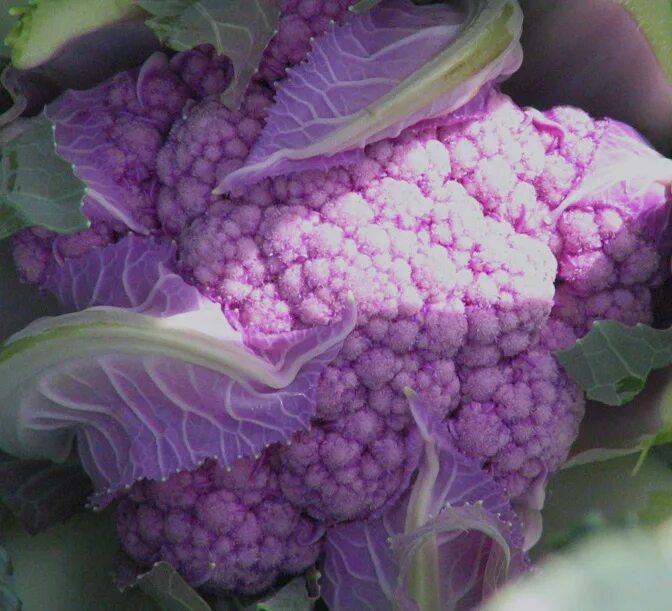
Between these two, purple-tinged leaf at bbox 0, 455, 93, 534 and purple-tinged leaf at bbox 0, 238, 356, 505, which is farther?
purple-tinged leaf at bbox 0, 455, 93, 534

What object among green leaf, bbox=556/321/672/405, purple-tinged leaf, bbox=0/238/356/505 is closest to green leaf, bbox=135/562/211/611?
purple-tinged leaf, bbox=0/238/356/505

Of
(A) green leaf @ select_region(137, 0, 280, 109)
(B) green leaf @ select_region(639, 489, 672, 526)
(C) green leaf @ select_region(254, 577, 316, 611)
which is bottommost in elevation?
(C) green leaf @ select_region(254, 577, 316, 611)

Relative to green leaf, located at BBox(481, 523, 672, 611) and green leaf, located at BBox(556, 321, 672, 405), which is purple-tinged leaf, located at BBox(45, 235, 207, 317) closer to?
green leaf, located at BBox(556, 321, 672, 405)

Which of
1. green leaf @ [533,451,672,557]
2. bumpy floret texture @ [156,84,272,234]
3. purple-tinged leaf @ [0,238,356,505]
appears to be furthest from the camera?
green leaf @ [533,451,672,557]

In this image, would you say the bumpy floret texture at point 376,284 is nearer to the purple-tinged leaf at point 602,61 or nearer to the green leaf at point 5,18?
the purple-tinged leaf at point 602,61

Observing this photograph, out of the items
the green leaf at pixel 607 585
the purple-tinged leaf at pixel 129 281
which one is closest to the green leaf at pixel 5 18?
the purple-tinged leaf at pixel 129 281
